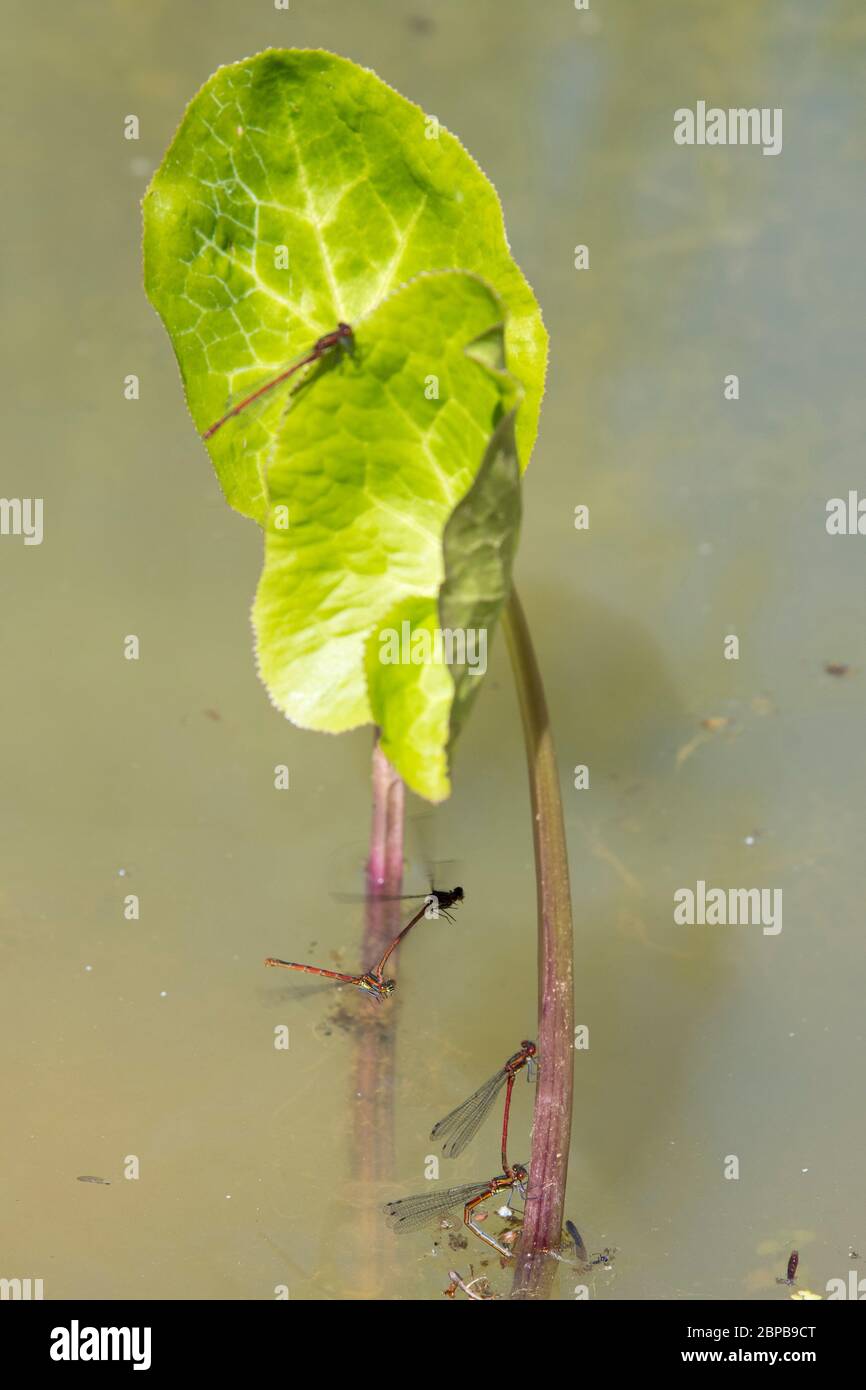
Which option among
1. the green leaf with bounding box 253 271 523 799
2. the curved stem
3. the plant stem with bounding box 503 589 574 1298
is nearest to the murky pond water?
the curved stem

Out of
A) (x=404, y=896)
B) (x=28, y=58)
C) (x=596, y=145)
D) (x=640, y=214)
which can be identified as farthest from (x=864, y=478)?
(x=28, y=58)

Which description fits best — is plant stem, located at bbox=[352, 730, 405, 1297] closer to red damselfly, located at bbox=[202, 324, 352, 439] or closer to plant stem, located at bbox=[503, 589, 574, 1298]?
plant stem, located at bbox=[503, 589, 574, 1298]

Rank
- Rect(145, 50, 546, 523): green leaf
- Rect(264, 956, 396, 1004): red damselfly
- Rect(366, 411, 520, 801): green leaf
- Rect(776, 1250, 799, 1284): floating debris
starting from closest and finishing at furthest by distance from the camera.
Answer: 1. Rect(366, 411, 520, 801): green leaf
2. Rect(145, 50, 546, 523): green leaf
3. Rect(776, 1250, 799, 1284): floating debris
4. Rect(264, 956, 396, 1004): red damselfly

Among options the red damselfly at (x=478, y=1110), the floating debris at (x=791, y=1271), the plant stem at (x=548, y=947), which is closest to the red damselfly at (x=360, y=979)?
the red damselfly at (x=478, y=1110)

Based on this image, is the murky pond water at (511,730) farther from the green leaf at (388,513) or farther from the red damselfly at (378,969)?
the green leaf at (388,513)

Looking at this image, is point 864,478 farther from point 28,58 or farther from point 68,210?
point 28,58

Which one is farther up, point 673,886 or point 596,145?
point 596,145
